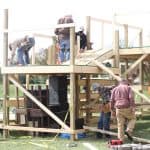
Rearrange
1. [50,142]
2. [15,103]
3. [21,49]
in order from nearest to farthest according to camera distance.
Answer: [50,142]
[21,49]
[15,103]

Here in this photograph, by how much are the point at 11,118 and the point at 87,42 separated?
360 centimetres

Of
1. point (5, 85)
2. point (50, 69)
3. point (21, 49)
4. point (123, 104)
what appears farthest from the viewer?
point (21, 49)

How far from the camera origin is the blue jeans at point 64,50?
596 inches

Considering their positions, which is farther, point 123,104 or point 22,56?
point 22,56

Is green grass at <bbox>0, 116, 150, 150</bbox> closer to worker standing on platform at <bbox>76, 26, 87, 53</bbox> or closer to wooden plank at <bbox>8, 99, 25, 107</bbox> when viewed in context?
wooden plank at <bbox>8, 99, 25, 107</bbox>

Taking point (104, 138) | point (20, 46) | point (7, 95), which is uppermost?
point (20, 46)

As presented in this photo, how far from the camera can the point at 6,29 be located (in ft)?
49.6

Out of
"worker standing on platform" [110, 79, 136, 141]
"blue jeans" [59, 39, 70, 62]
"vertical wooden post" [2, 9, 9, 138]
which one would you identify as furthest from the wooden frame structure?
"worker standing on platform" [110, 79, 136, 141]

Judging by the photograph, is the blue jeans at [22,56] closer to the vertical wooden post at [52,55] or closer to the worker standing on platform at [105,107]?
the vertical wooden post at [52,55]

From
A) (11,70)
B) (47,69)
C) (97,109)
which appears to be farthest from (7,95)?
(97,109)

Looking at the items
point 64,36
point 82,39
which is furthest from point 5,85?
point 82,39

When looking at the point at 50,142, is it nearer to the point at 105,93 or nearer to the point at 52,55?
the point at 105,93

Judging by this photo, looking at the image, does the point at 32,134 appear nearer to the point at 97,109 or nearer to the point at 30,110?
the point at 30,110

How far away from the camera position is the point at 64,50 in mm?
15305
